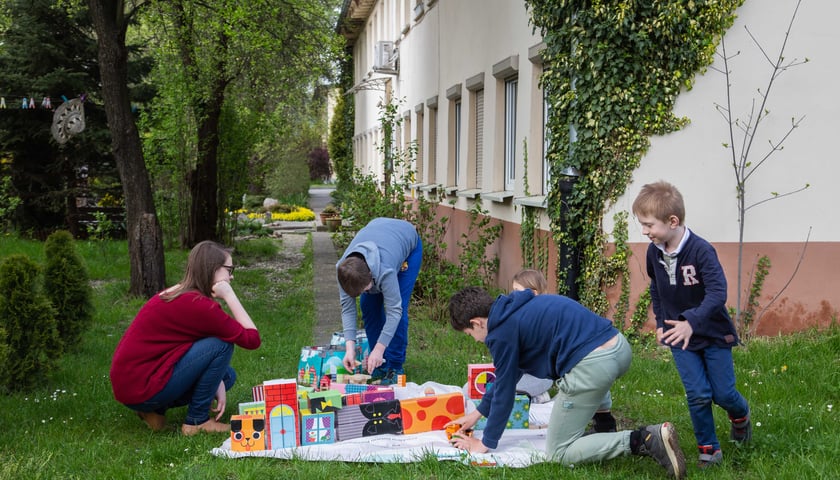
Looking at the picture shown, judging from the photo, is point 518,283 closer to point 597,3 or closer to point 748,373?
point 748,373

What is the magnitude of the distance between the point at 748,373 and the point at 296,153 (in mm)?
35750

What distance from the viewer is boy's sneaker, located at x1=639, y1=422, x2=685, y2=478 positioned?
4.08 meters

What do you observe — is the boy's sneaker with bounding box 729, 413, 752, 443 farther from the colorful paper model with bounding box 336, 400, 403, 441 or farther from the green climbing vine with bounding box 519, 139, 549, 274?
the green climbing vine with bounding box 519, 139, 549, 274

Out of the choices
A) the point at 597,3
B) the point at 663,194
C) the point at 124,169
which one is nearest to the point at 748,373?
the point at 663,194

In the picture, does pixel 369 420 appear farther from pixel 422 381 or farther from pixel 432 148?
pixel 432 148

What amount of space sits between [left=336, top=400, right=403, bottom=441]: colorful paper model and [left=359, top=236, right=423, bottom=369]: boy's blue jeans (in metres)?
1.17

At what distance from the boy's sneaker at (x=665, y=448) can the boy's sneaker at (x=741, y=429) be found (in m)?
0.58

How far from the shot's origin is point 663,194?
418 centimetres

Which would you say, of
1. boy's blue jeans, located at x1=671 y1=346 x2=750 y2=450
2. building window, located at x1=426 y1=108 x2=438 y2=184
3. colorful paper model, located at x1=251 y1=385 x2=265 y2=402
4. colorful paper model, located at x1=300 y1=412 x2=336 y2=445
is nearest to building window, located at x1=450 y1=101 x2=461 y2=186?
building window, located at x1=426 y1=108 x2=438 y2=184

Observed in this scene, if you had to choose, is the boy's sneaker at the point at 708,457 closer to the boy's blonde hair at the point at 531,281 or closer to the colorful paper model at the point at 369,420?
the boy's blonde hair at the point at 531,281

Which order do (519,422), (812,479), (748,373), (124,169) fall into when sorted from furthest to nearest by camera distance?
(124,169), (748,373), (519,422), (812,479)

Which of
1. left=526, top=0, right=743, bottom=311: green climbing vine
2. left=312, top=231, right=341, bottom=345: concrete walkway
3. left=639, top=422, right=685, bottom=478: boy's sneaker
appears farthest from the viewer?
left=312, top=231, right=341, bottom=345: concrete walkway

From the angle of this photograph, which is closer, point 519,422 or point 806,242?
point 519,422

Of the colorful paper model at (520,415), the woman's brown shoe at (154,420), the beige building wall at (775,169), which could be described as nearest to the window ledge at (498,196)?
the beige building wall at (775,169)
